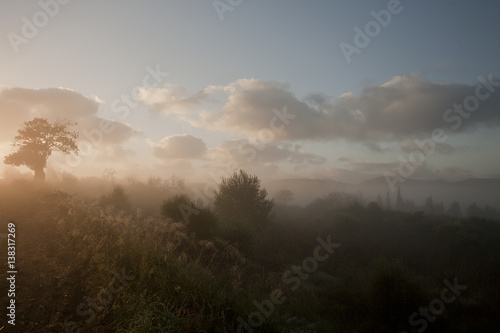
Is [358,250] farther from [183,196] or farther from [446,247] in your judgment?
[183,196]

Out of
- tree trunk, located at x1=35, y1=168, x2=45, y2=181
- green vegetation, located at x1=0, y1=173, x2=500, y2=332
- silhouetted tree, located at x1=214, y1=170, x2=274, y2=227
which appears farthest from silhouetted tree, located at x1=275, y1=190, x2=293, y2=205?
tree trunk, located at x1=35, y1=168, x2=45, y2=181

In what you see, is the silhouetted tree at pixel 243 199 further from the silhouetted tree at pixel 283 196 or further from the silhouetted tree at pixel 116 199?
the silhouetted tree at pixel 283 196

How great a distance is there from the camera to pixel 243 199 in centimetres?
1970

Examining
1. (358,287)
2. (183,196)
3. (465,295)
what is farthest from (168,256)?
(465,295)

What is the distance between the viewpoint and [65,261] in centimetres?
550

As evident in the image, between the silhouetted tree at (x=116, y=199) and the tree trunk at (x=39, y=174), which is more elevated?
the tree trunk at (x=39, y=174)

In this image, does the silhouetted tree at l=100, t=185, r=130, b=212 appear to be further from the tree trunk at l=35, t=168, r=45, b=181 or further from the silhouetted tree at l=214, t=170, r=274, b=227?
the silhouetted tree at l=214, t=170, r=274, b=227

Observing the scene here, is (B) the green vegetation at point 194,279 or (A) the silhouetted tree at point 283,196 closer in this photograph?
(B) the green vegetation at point 194,279

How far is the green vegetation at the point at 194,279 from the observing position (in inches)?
149

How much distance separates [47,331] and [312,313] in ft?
21.4

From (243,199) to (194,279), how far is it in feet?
50.1

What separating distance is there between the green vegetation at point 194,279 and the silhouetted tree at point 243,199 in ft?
9.09

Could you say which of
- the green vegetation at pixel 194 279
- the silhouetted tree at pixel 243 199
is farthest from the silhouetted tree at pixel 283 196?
the green vegetation at pixel 194 279

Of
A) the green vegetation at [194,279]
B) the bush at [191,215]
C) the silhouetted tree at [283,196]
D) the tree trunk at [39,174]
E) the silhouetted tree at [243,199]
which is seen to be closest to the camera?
the green vegetation at [194,279]
